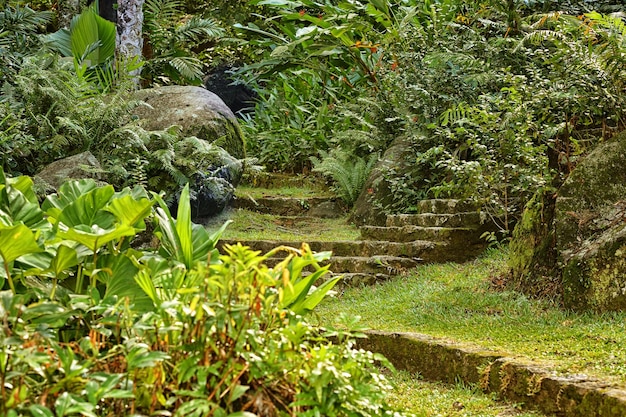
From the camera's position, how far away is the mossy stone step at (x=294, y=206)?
10.0m

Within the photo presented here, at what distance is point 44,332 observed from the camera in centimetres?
169

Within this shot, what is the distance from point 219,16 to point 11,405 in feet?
48.9

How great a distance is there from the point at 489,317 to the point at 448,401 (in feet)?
4.34

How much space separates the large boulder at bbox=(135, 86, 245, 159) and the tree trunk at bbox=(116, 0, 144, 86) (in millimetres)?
901

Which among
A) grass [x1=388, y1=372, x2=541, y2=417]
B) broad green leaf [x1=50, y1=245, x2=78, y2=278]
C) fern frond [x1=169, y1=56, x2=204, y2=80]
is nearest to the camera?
broad green leaf [x1=50, y1=245, x2=78, y2=278]

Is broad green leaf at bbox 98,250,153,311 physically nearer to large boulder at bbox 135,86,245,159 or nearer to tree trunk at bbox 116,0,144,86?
large boulder at bbox 135,86,245,159

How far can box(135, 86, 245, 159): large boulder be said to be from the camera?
30.6 feet

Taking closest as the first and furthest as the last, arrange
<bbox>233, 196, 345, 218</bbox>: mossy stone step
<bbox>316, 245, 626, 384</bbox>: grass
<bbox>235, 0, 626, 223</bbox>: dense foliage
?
<bbox>316, 245, 626, 384</bbox>: grass → <bbox>235, 0, 626, 223</bbox>: dense foliage → <bbox>233, 196, 345, 218</bbox>: mossy stone step

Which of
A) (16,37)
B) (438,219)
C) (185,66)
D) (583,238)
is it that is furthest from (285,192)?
(583,238)

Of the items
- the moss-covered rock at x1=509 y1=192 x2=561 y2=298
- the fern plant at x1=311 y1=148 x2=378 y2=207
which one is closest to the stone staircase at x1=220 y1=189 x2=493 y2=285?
the moss-covered rock at x1=509 y1=192 x2=561 y2=298

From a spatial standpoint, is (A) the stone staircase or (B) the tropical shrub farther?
(B) the tropical shrub

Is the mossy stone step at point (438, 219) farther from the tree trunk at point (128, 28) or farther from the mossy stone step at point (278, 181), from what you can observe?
the tree trunk at point (128, 28)

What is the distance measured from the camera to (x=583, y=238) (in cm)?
515

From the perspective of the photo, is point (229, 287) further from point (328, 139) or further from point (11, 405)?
point (328, 139)
